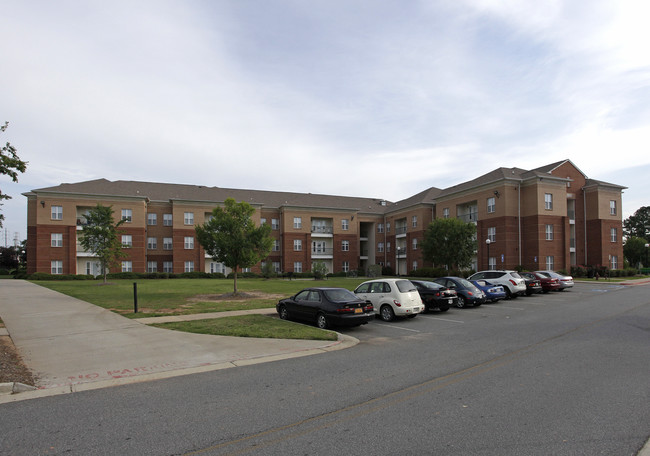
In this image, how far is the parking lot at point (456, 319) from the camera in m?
12.7

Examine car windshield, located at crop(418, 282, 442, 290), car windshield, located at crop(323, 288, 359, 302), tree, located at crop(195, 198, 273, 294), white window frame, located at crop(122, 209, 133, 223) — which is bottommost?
car windshield, located at crop(418, 282, 442, 290)

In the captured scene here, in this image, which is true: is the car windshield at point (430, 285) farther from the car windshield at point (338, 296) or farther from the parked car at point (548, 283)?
the parked car at point (548, 283)

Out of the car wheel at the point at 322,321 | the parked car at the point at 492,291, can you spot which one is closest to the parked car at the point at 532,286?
the parked car at the point at 492,291

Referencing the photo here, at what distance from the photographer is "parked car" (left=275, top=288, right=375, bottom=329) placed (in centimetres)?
1270

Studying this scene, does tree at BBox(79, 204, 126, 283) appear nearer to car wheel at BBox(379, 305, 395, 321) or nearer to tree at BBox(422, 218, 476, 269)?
tree at BBox(422, 218, 476, 269)

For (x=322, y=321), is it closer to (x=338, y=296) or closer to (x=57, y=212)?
(x=338, y=296)

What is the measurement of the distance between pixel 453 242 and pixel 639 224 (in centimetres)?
8362

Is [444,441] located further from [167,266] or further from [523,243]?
[167,266]

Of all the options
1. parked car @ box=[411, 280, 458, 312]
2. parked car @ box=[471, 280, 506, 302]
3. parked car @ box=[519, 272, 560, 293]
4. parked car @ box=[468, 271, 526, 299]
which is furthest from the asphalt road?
parked car @ box=[519, 272, 560, 293]

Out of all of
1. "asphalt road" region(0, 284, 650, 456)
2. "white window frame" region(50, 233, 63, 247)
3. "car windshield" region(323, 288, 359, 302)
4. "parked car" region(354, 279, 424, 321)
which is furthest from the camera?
"white window frame" region(50, 233, 63, 247)

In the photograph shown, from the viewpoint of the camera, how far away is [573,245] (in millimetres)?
45000

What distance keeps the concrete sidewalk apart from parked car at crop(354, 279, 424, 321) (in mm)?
3871

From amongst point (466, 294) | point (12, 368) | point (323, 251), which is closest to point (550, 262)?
point (466, 294)

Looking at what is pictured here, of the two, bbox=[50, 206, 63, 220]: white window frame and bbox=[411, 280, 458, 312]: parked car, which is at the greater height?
bbox=[50, 206, 63, 220]: white window frame
